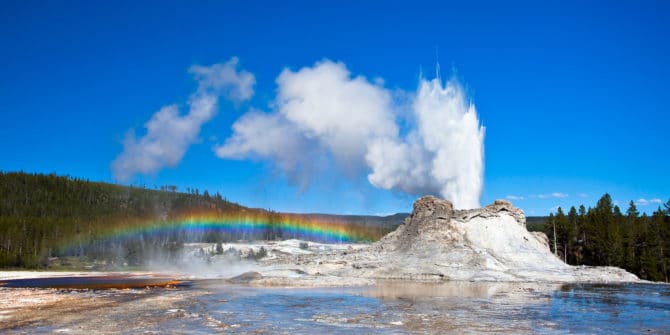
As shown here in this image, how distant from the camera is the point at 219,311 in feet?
84.7

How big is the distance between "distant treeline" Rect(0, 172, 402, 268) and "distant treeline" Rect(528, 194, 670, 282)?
7239 cm

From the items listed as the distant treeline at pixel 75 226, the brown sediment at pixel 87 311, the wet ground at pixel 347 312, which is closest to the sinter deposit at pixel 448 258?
the wet ground at pixel 347 312

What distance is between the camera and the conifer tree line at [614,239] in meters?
60.1

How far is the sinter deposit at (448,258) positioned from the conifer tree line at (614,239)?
491 inches

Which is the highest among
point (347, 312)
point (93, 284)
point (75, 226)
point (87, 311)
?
point (75, 226)

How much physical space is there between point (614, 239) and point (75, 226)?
109984mm

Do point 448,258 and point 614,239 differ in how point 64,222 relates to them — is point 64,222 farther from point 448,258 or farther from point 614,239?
point 614,239

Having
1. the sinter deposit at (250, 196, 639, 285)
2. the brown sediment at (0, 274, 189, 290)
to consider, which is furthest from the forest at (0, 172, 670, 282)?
the brown sediment at (0, 274, 189, 290)

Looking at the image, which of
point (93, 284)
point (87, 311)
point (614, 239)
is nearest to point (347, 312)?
point (87, 311)

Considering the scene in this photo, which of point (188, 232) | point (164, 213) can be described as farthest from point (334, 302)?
point (164, 213)

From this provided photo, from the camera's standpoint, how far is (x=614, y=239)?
205 feet

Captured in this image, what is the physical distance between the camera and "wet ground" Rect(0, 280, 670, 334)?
20312mm

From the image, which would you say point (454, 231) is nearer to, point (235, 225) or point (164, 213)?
point (235, 225)

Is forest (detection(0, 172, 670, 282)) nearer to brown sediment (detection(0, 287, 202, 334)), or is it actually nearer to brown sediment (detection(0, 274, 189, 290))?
brown sediment (detection(0, 274, 189, 290))
